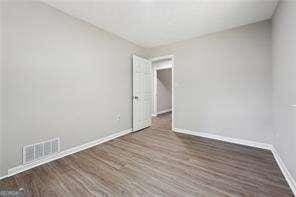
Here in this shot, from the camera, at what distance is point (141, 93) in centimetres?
406

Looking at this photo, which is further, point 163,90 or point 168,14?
point 163,90

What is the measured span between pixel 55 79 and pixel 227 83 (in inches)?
128

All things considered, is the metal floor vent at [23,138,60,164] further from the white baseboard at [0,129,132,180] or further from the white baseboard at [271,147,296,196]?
the white baseboard at [271,147,296,196]

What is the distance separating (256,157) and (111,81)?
306 cm

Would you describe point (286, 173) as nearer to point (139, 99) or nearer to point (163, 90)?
point (139, 99)

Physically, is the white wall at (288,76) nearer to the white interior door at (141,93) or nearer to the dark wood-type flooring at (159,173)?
the dark wood-type flooring at (159,173)

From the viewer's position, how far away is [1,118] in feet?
5.80

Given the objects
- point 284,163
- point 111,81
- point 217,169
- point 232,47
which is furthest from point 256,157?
point 111,81

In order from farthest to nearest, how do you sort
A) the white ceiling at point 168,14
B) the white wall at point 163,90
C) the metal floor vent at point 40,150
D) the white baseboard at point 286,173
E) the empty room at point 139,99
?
the white wall at point 163,90
the white ceiling at point 168,14
the metal floor vent at point 40,150
the empty room at point 139,99
the white baseboard at point 286,173

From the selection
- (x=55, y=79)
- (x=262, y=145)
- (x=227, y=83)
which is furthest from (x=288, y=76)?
(x=55, y=79)

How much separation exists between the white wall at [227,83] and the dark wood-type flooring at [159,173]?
1.73ft

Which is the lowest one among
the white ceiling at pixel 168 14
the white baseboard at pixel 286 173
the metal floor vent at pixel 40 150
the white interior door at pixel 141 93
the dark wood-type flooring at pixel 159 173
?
the dark wood-type flooring at pixel 159 173

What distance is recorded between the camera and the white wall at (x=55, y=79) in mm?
1866

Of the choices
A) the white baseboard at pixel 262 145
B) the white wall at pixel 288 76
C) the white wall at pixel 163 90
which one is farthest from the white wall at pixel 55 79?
the white wall at pixel 163 90
